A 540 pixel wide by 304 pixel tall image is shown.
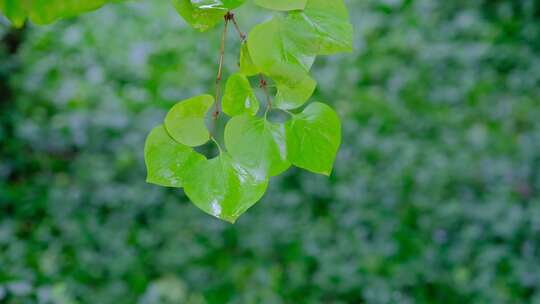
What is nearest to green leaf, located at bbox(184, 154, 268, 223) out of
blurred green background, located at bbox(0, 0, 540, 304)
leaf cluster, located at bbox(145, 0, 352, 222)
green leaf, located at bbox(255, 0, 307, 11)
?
leaf cluster, located at bbox(145, 0, 352, 222)

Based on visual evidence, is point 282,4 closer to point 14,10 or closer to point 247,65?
point 247,65

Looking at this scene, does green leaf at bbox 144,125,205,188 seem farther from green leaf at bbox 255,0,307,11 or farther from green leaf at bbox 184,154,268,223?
green leaf at bbox 255,0,307,11

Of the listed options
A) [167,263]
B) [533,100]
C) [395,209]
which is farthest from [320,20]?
[533,100]

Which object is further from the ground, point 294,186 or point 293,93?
point 293,93

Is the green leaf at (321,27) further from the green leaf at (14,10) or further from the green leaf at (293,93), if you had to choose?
the green leaf at (14,10)

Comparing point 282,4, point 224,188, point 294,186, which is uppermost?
point 282,4

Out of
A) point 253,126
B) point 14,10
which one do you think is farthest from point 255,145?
point 14,10

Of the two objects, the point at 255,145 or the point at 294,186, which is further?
the point at 294,186
